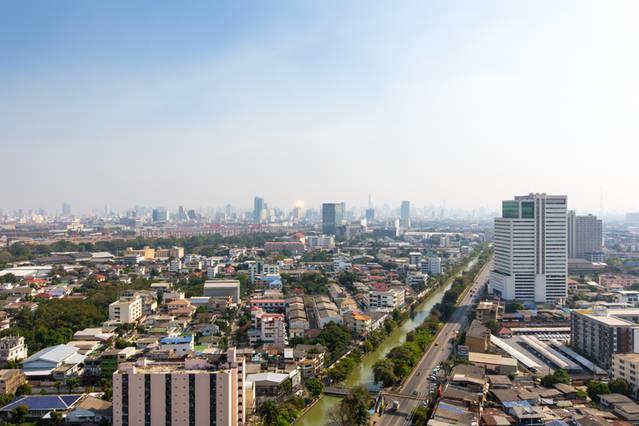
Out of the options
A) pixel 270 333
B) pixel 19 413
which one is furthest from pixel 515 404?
pixel 19 413

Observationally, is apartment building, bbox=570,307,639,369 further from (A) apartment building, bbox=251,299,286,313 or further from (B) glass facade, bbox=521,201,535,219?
(A) apartment building, bbox=251,299,286,313

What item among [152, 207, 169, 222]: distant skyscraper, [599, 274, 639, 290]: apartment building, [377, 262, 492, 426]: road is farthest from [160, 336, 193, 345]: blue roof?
[152, 207, 169, 222]: distant skyscraper

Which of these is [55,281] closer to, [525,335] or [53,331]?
[53,331]

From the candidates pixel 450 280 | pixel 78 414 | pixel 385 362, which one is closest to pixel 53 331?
pixel 78 414

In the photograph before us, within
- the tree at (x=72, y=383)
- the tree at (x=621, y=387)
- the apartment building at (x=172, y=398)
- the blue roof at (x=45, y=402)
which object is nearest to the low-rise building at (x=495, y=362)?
the tree at (x=621, y=387)

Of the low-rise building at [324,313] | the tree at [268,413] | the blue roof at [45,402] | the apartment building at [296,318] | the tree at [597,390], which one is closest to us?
the tree at [268,413]

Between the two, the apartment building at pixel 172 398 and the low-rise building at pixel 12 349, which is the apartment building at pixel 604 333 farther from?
the low-rise building at pixel 12 349
